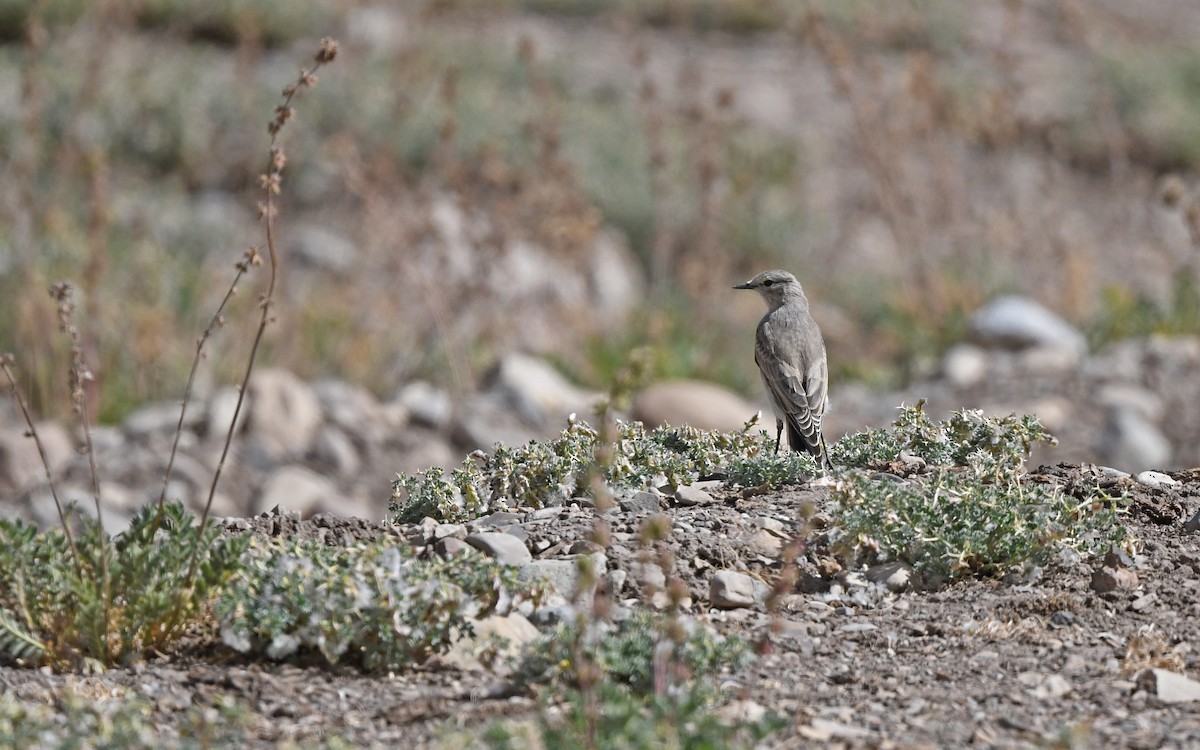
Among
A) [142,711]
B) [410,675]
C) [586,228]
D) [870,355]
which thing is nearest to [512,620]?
[410,675]

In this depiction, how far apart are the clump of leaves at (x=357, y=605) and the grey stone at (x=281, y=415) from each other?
500 centimetres

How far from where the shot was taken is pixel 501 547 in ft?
13.1

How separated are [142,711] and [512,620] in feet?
3.09

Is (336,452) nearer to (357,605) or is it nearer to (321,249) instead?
(321,249)

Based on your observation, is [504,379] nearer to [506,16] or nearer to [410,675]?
[410,675]

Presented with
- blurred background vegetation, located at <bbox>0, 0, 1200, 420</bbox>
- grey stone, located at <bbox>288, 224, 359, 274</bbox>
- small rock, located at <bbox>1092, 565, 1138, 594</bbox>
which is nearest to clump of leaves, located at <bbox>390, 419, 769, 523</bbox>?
small rock, located at <bbox>1092, 565, 1138, 594</bbox>

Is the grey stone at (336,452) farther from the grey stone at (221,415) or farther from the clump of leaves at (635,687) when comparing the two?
the clump of leaves at (635,687)

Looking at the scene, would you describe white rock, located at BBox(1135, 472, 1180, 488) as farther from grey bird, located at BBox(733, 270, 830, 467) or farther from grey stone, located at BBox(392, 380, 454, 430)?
grey stone, located at BBox(392, 380, 454, 430)

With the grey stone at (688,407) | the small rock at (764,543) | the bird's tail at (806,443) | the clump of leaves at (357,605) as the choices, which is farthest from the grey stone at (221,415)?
the clump of leaves at (357,605)

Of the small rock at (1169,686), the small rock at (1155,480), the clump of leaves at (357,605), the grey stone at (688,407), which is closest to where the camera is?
the small rock at (1169,686)

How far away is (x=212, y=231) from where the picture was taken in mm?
11352

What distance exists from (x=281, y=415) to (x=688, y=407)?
2390 millimetres

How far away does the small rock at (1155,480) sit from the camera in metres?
4.75

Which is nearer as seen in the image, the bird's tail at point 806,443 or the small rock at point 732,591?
the small rock at point 732,591
